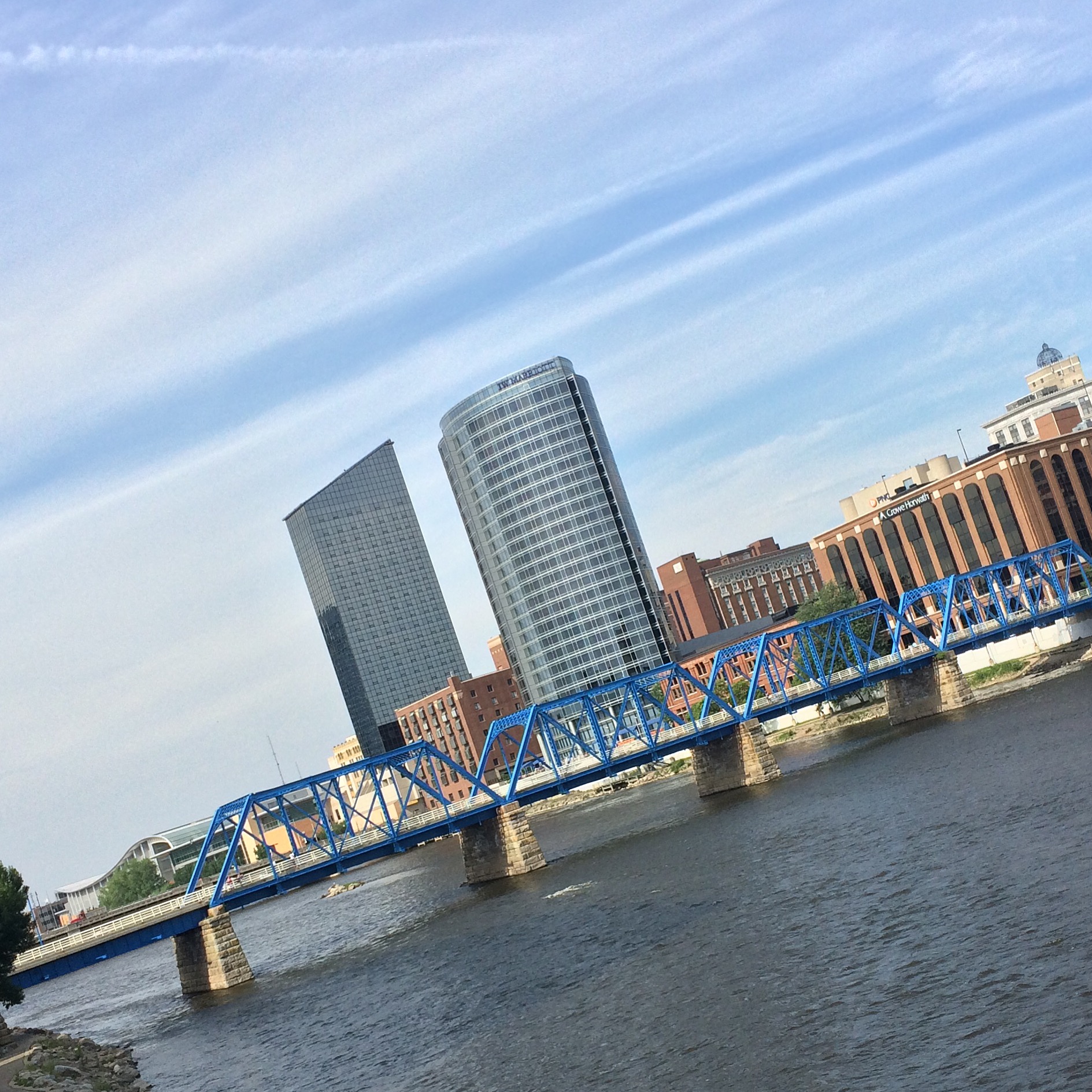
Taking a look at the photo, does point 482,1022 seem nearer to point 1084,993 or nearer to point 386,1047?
point 386,1047

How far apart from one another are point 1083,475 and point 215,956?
112440 mm

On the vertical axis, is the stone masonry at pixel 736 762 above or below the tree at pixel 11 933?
below

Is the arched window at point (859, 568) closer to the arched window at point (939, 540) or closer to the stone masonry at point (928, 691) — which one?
the arched window at point (939, 540)

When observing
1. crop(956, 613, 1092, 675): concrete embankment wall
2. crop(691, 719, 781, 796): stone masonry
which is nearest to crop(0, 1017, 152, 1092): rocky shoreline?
crop(691, 719, 781, 796): stone masonry

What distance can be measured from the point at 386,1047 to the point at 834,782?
46.6m

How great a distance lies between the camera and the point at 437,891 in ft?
353

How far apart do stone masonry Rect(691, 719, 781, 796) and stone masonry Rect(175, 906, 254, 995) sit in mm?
42073

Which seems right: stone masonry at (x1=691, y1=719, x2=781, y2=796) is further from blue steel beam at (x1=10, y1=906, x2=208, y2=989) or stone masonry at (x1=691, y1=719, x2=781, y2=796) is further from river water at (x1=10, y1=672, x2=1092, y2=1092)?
blue steel beam at (x1=10, y1=906, x2=208, y2=989)

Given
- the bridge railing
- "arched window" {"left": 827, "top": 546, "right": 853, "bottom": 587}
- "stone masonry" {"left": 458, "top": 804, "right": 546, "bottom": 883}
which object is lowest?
"stone masonry" {"left": 458, "top": 804, "right": 546, "bottom": 883}

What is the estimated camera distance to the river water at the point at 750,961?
34688mm

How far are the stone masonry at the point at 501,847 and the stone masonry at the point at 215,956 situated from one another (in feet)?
65.5

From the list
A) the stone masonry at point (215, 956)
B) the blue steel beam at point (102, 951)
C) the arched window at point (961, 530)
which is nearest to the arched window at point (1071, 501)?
the arched window at point (961, 530)

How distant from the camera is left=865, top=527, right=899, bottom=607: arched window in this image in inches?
6339

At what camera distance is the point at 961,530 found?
496 ft
